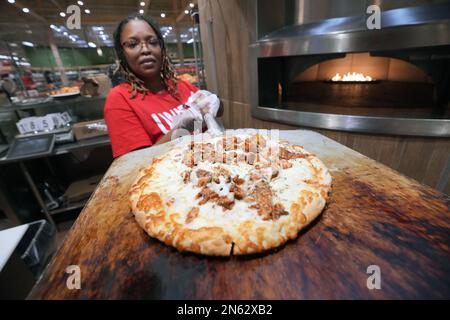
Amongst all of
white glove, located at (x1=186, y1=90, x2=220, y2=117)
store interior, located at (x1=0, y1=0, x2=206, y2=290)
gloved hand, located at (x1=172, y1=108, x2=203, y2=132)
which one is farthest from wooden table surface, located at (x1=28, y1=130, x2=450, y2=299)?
store interior, located at (x1=0, y1=0, x2=206, y2=290)

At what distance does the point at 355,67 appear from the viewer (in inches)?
78.2

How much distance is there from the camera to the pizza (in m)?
0.67

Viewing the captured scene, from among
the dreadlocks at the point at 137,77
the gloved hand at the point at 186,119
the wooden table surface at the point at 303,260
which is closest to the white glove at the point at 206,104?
the gloved hand at the point at 186,119

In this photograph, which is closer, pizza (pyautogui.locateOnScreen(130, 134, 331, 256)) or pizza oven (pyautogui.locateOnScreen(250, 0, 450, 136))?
pizza (pyautogui.locateOnScreen(130, 134, 331, 256))

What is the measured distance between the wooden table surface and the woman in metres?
0.66

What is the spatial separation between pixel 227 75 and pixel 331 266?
7.32ft

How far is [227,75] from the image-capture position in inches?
95.7

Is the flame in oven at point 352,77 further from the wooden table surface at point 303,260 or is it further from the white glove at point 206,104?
the wooden table surface at point 303,260

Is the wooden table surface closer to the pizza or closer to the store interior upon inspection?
the pizza

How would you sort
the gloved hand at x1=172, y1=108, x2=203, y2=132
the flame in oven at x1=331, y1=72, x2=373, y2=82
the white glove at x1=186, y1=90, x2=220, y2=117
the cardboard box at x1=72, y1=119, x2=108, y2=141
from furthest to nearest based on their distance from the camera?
the cardboard box at x1=72, y1=119, x2=108, y2=141 < the flame in oven at x1=331, y1=72, x2=373, y2=82 < the white glove at x1=186, y1=90, x2=220, y2=117 < the gloved hand at x1=172, y1=108, x2=203, y2=132

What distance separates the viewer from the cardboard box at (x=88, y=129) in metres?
2.20

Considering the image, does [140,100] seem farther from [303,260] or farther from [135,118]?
[303,260]

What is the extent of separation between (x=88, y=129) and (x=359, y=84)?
270cm
